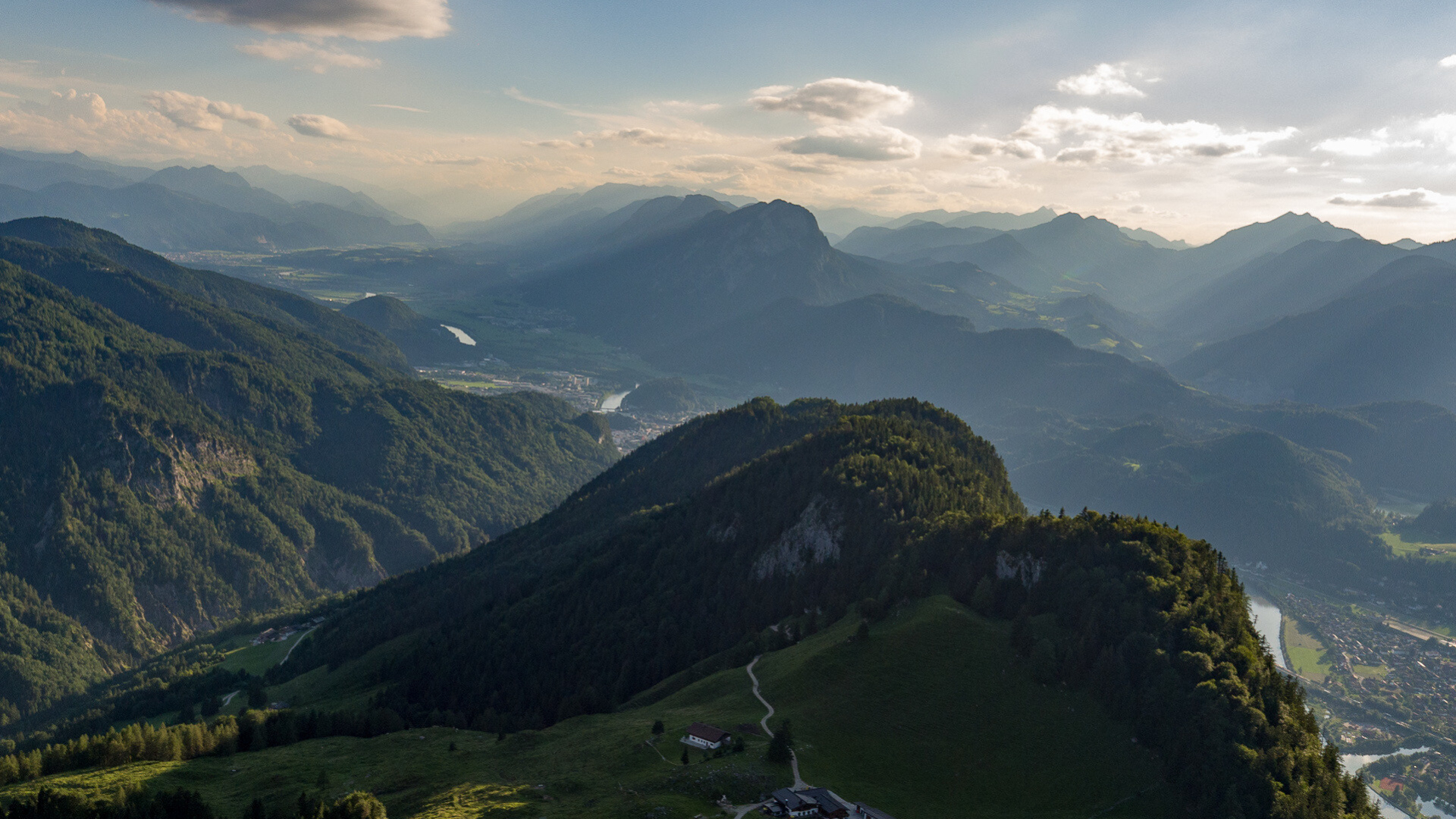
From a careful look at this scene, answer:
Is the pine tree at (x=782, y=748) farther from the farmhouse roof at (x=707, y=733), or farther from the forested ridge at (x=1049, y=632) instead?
the forested ridge at (x=1049, y=632)

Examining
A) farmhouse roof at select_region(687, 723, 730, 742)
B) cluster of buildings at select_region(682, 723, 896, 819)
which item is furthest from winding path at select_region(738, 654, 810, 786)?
farmhouse roof at select_region(687, 723, 730, 742)

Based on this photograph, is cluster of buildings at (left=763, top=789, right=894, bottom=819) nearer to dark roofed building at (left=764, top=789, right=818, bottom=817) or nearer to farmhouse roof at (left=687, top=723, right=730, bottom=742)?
dark roofed building at (left=764, top=789, right=818, bottom=817)

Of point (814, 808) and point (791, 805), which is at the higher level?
point (791, 805)

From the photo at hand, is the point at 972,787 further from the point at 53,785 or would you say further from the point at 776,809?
the point at 53,785

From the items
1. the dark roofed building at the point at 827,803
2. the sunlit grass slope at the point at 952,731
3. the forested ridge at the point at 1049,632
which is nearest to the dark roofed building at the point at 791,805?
the dark roofed building at the point at 827,803

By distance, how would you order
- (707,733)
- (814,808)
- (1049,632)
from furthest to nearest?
(1049,632), (707,733), (814,808)

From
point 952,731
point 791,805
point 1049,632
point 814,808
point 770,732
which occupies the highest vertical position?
point 1049,632

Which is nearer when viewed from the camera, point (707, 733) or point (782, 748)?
point (782, 748)

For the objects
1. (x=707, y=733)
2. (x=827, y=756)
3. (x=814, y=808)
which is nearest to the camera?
(x=814, y=808)

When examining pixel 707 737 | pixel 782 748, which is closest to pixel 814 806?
pixel 782 748

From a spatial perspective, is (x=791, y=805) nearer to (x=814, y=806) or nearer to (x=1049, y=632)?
(x=814, y=806)
